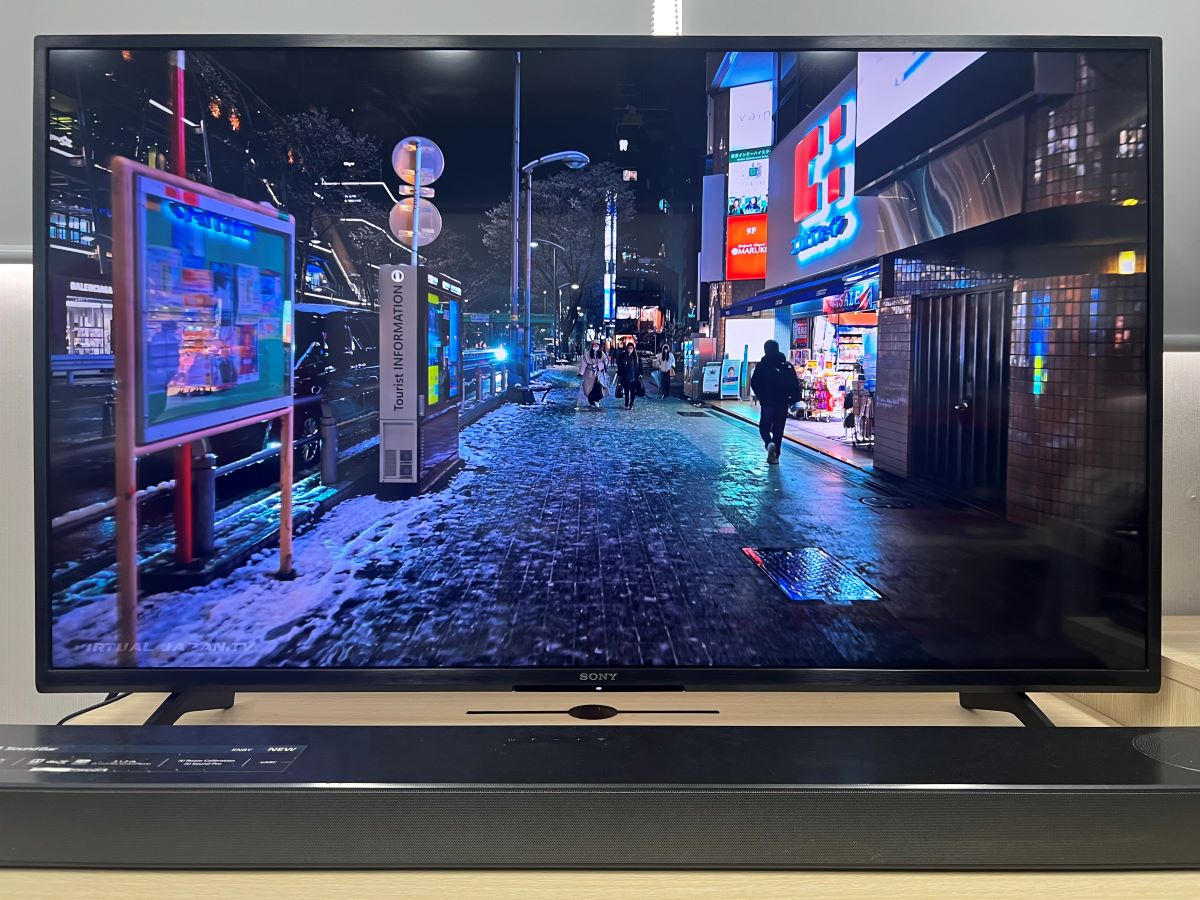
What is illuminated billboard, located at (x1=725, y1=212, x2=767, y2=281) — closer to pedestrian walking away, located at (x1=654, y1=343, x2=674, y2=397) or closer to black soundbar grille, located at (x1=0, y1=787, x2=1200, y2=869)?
pedestrian walking away, located at (x1=654, y1=343, x2=674, y2=397)

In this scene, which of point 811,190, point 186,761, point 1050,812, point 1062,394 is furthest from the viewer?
point 811,190

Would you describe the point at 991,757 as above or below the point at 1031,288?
below

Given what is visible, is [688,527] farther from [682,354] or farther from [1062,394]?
[1062,394]

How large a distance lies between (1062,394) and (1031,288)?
234 mm

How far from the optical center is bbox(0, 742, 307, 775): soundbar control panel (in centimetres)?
136

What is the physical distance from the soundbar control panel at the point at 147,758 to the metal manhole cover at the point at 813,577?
3.30 feet

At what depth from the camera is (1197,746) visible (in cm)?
148

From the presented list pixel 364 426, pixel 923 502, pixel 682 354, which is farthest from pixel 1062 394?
pixel 364 426

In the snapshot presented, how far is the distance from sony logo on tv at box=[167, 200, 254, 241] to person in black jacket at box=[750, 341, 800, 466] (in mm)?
1150

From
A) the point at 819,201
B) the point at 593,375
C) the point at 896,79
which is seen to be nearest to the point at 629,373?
the point at 593,375

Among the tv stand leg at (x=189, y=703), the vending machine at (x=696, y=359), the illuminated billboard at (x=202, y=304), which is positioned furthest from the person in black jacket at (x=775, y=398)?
the tv stand leg at (x=189, y=703)

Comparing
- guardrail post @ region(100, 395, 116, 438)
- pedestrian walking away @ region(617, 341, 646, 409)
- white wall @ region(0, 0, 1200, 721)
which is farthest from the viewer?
white wall @ region(0, 0, 1200, 721)

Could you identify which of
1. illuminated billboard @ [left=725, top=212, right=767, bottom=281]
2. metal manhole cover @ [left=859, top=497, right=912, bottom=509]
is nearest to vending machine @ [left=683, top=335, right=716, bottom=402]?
illuminated billboard @ [left=725, top=212, right=767, bottom=281]
